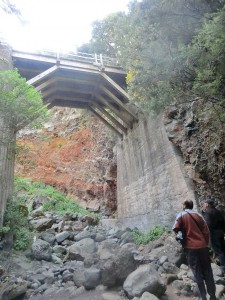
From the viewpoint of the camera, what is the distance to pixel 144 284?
431 centimetres

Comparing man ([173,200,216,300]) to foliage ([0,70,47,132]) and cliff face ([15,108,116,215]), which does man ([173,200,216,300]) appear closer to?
foliage ([0,70,47,132])

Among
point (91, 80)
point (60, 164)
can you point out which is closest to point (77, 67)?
point (91, 80)

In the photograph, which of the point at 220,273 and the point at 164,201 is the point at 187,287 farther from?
the point at 164,201

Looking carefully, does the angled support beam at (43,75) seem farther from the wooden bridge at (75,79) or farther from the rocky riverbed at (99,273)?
the rocky riverbed at (99,273)

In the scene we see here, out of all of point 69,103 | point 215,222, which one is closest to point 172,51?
point 215,222

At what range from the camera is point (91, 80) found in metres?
11.7

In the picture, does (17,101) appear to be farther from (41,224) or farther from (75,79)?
(41,224)

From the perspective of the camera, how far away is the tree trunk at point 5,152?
5812 millimetres

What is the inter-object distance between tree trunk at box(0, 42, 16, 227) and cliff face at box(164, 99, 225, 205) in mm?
4594

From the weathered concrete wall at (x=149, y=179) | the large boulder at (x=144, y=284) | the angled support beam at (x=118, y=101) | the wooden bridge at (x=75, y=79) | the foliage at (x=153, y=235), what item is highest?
the wooden bridge at (x=75, y=79)

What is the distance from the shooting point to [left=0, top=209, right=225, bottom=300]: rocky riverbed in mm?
4469

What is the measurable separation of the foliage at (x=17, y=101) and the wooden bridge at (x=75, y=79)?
164 inches

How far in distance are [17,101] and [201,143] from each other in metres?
4.77

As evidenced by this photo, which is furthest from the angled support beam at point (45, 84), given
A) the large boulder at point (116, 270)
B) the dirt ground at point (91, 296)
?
the dirt ground at point (91, 296)
